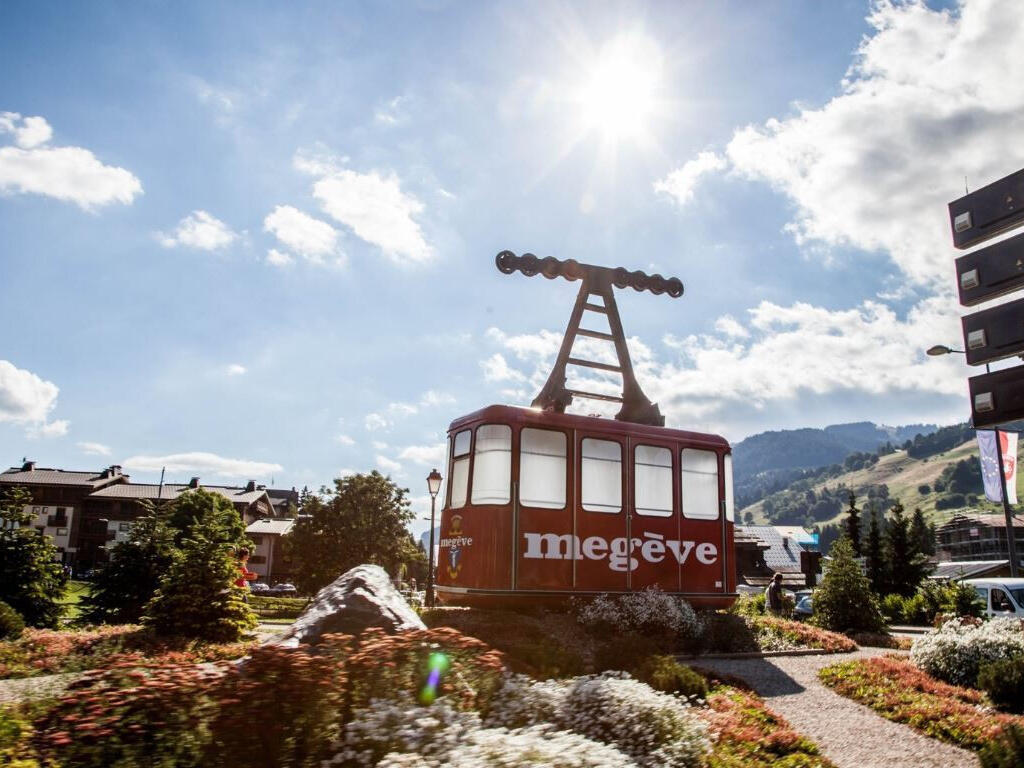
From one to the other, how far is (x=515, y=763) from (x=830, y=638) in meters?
12.6

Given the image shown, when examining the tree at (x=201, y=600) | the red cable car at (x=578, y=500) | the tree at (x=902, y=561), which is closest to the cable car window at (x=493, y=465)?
the red cable car at (x=578, y=500)

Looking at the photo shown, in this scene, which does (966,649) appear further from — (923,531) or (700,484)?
(923,531)

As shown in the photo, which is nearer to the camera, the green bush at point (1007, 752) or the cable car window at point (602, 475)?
the green bush at point (1007, 752)

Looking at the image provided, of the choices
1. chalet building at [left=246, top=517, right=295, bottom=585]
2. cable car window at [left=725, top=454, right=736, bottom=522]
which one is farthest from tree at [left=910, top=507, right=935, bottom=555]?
cable car window at [left=725, top=454, right=736, bottom=522]

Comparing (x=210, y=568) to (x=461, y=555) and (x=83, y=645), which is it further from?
(x=461, y=555)

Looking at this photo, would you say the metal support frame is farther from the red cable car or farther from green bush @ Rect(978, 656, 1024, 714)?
green bush @ Rect(978, 656, 1024, 714)

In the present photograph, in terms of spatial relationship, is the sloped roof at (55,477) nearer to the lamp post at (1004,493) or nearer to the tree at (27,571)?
the tree at (27,571)

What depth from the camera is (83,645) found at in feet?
42.3

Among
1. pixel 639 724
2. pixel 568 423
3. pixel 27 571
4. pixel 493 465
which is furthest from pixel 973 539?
pixel 639 724

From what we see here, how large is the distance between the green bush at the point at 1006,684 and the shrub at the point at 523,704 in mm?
6651

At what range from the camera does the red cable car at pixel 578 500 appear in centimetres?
1363

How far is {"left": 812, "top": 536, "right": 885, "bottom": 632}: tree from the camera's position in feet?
61.4

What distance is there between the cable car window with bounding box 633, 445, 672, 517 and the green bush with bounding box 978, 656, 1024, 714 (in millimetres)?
6204

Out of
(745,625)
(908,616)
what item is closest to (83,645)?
(745,625)
